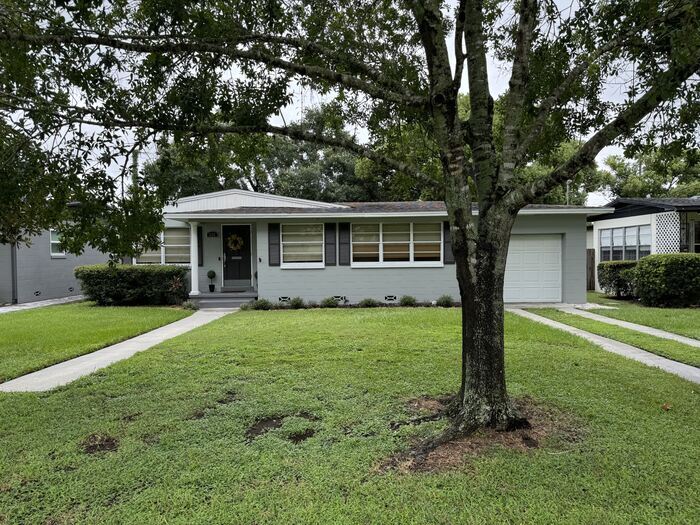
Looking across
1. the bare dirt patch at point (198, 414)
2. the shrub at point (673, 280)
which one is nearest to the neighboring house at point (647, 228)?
the shrub at point (673, 280)

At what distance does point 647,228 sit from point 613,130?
1471 centimetres

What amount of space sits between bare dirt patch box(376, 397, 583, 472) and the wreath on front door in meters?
12.1

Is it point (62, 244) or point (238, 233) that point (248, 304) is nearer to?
point (238, 233)

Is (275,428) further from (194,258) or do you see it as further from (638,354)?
(194,258)

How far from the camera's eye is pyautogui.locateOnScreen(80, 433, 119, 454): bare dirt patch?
3430mm

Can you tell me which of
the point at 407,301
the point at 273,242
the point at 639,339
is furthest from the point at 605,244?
the point at 273,242

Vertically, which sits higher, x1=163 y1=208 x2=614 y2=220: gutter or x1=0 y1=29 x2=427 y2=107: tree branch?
x1=0 y1=29 x2=427 y2=107: tree branch

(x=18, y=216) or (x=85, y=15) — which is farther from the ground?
(x=85, y=15)

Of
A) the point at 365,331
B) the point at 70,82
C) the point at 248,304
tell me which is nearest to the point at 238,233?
the point at 248,304

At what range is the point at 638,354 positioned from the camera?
6609mm

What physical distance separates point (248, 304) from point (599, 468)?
1058cm

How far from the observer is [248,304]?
12531 millimetres

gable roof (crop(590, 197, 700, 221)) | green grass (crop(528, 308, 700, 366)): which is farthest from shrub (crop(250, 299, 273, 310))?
gable roof (crop(590, 197, 700, 221))

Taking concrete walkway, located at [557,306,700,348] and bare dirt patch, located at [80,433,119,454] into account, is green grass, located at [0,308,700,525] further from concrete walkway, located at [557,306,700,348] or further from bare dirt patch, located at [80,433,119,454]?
concrete walkway, located at [557,306,700,348]
